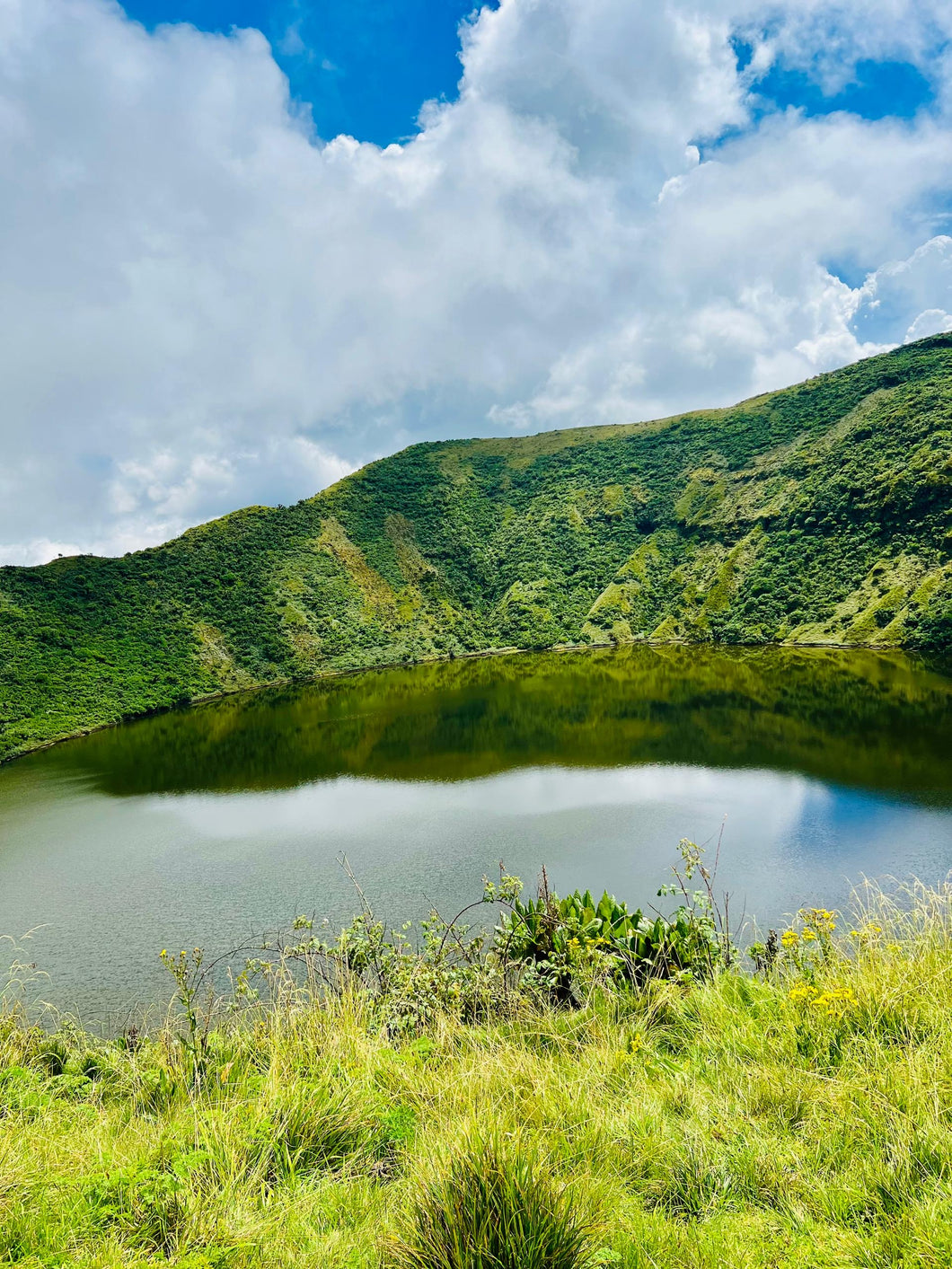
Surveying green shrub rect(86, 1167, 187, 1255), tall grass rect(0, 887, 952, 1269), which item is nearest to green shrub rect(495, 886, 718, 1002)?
tall grass rect(0, 887, 952, 1269)

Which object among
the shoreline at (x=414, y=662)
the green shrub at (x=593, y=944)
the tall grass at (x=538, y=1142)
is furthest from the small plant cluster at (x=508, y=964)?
the shoreline at (x=414, y=662)

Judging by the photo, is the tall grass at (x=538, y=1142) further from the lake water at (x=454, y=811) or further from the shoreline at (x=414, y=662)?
the shoreline at (x=414, y=662)

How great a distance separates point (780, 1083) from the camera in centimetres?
393

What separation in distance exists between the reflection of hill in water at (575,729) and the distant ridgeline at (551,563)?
9010 millimetres

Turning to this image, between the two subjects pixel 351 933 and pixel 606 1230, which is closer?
pixel 606 1230

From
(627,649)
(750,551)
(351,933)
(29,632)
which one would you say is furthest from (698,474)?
(351,933)

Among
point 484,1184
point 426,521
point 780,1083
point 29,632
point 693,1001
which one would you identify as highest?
point 426,521

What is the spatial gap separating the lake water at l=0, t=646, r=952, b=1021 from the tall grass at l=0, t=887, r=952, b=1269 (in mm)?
6066

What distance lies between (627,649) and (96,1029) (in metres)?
63.1

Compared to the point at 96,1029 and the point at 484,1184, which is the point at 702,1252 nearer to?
the point at 484,1184

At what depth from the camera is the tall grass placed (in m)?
2.61

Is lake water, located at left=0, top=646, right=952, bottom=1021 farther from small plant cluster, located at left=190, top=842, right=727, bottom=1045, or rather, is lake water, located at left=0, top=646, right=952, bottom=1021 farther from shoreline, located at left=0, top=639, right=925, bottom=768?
small plant cluster, located at left=190, top=842, right=727, bottom=1045

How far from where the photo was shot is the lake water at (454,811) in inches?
516

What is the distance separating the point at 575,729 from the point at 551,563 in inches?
2525
